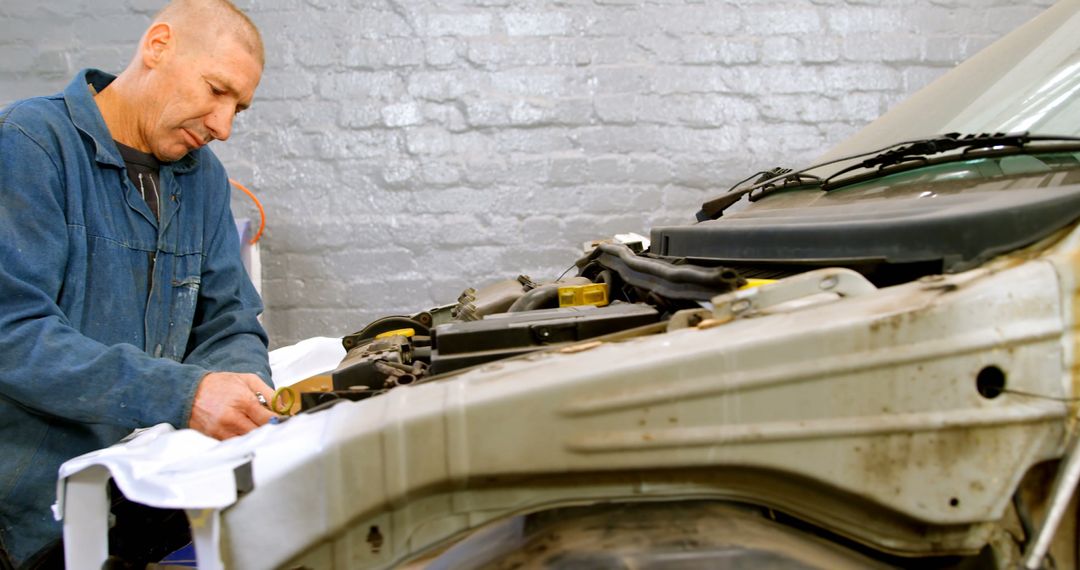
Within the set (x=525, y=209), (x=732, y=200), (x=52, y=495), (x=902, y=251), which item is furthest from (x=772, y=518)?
(x=525, y=209)

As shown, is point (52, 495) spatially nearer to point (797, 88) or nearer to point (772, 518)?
point (772, 518)

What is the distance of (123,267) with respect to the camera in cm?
175

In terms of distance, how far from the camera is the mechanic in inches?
56.2

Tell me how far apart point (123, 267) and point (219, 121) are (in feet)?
1.36

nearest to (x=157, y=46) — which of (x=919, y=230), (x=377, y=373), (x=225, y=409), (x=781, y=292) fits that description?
(x=225, y=409)

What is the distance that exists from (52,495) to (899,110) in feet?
6.89

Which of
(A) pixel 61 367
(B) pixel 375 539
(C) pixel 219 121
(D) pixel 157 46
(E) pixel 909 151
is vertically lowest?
(B) pixel 375 539

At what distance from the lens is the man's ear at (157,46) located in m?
1.82

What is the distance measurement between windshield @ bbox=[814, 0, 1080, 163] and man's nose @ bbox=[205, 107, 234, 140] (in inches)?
59.0

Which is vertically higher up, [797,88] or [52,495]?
[797,88]

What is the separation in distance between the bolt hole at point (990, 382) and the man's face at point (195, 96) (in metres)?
1.65

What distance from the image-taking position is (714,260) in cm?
137

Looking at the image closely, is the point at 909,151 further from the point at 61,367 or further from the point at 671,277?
the point at 61,367

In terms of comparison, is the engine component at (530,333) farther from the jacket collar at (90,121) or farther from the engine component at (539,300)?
the jacket collar at (90,121)
